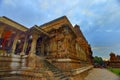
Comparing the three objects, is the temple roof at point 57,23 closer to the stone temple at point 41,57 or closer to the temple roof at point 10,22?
the stone temple at point 41,57

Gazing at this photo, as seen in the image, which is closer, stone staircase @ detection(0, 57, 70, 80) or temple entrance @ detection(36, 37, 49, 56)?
stone staircase @ detection(0, 57, 70, 80)

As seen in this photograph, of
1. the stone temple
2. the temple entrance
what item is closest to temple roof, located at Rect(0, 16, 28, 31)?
the stone temple

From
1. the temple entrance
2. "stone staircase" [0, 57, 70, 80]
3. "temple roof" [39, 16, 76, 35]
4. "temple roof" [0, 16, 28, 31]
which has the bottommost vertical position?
"stone staircase" [0, 57, 70, 80]

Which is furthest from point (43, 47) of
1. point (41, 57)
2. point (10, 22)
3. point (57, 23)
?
point (10, 22)

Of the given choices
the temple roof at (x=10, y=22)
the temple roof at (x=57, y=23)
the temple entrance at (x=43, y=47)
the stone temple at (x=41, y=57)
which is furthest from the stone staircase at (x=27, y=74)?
the temple roof at (x=57, y=23)

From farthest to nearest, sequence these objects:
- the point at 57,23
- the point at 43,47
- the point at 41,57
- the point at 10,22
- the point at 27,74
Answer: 1. the point at 57,23
2. the point at 43,47
3. the point at 41,57
4. the point at 10,22
5. the point at 27,74

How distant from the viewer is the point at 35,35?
10375mm

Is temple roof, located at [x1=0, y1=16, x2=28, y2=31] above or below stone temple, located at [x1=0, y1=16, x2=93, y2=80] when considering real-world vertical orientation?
above

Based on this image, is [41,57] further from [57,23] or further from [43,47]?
[57,23]

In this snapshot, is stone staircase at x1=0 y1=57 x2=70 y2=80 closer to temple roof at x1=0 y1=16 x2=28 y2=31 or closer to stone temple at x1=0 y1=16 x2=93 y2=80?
stone temple at x1=0 y1=16 x2=93 y2=80

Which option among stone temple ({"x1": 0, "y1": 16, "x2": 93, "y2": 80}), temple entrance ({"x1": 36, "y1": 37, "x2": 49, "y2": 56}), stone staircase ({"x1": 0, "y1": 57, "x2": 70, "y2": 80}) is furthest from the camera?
temple entrance ({"x1": 36, "y1": 37, "x2": 49, "y2": 56})

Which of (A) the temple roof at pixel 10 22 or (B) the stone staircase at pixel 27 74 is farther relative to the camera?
(A) the temple roof at pixel 10 22

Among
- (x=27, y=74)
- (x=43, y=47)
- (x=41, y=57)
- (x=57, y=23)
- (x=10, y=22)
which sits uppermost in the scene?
(x=57, y=23)

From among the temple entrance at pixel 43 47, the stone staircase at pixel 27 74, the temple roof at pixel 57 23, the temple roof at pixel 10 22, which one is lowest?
the stone staircase at pixel 27 74
